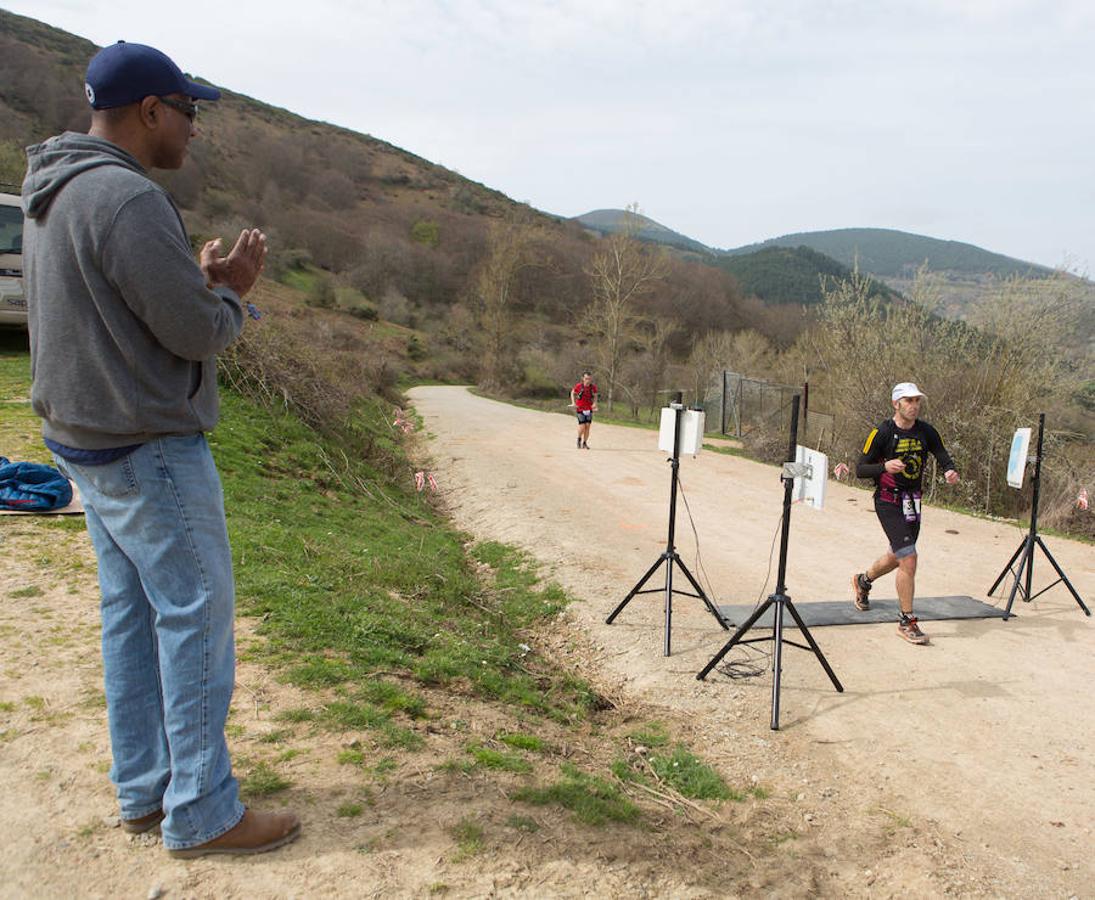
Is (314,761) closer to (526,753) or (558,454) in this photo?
(526,753)

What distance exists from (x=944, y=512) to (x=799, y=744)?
10.0m

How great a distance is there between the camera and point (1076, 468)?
14477 mm

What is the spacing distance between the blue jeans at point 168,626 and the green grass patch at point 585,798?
149cm

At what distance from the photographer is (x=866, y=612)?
763cm

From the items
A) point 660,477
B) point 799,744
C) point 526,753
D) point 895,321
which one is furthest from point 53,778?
point 895,321

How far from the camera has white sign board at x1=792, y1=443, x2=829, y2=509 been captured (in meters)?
5.45

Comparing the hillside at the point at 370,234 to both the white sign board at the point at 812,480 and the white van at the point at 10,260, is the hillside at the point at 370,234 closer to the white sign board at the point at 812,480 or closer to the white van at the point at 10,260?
the white van at the point at 10,260

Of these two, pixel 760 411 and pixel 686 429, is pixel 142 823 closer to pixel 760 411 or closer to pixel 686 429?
pixel 686 429

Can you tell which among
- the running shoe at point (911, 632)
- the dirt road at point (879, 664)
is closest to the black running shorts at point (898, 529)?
the running shoe at point (911, 632)

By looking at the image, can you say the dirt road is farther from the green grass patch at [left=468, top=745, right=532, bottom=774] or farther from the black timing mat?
the green grass patch at [left=468, top=745, right=532, bottom=774]

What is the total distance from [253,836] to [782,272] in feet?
354

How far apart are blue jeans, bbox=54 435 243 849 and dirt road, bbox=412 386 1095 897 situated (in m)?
3.60

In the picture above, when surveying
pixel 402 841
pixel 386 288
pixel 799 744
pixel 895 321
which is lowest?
pixel 799 744

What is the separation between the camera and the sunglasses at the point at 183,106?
2495 millimetres
